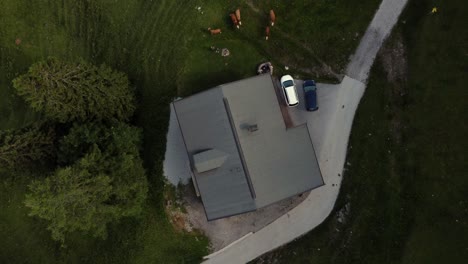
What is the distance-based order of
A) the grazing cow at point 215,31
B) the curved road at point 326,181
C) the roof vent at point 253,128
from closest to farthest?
the roof vent at point 253,128, the curved road at point 326,181, the grazing cow at point 215,31

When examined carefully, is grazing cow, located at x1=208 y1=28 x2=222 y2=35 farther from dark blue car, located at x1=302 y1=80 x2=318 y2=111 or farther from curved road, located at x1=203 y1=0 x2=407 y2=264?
curved road, located at x1=203 y1=0 x2=407 y2=264

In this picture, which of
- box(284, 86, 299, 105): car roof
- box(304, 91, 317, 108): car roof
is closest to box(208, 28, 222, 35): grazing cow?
box(284, 86, 299, 105): car roof

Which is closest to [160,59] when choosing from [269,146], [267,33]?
[267,33]

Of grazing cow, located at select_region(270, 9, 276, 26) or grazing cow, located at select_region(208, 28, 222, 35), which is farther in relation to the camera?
grazing cow, located at select_region(208, 28, 222, 35)

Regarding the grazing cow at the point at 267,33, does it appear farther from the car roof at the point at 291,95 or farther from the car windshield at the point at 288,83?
the car roof at the point at 291,95

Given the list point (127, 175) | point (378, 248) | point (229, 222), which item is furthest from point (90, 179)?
point (378, 248)

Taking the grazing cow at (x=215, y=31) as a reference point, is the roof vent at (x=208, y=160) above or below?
below

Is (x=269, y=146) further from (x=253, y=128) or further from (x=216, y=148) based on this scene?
(x=216, y=148)

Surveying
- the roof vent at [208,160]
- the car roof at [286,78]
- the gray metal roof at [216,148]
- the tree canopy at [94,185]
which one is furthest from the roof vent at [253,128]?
the tree canopy at [94,185]
